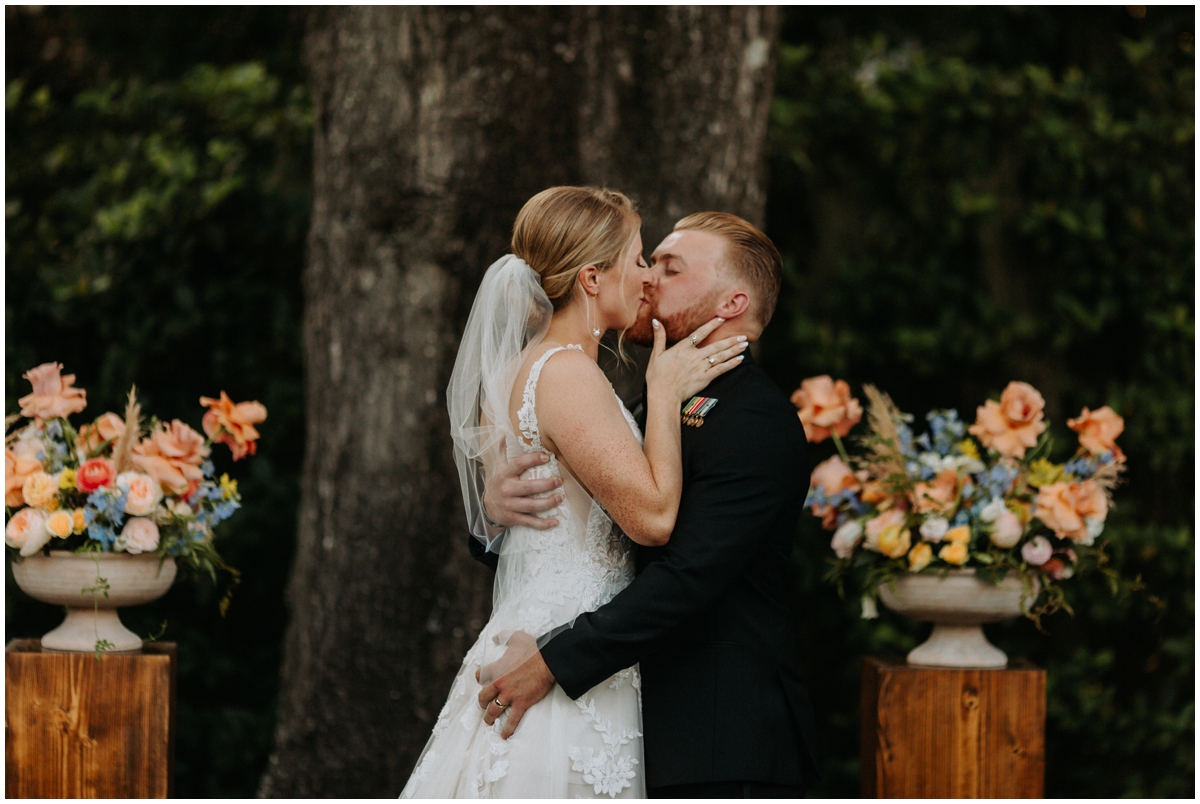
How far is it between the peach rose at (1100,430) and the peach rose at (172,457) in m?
→ 2.21

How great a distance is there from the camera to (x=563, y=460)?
7.61 ft

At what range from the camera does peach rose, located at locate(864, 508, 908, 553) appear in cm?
274

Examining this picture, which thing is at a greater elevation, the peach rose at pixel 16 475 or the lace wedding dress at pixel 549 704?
the peach rose at pixel 16 475

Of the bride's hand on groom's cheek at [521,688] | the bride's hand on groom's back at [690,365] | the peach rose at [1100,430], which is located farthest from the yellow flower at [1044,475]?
the bride's hand on groom's cheek at [521,688]

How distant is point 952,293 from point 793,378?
695mm

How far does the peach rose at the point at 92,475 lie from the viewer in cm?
262

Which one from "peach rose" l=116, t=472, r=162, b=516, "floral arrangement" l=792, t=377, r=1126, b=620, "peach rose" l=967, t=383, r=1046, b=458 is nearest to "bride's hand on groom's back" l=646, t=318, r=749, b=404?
"floral arrangement" l=792, t=377, r=1126, b=620

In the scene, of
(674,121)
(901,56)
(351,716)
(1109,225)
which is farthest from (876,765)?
(901,56)

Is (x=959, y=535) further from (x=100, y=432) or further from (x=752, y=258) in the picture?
(x=100, y=432)

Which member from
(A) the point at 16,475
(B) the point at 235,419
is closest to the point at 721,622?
(B) the point at 235,419

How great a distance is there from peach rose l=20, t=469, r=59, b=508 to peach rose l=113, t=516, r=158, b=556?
0.62 ft

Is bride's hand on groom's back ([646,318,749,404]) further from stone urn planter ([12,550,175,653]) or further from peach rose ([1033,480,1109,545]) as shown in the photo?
stone urn planter ([12,550,175,653])

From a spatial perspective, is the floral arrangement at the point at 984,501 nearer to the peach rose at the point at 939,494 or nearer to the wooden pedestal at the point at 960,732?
the peach rose at the point at 939,494

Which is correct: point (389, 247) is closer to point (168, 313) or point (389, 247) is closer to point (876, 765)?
point (168, 313)
